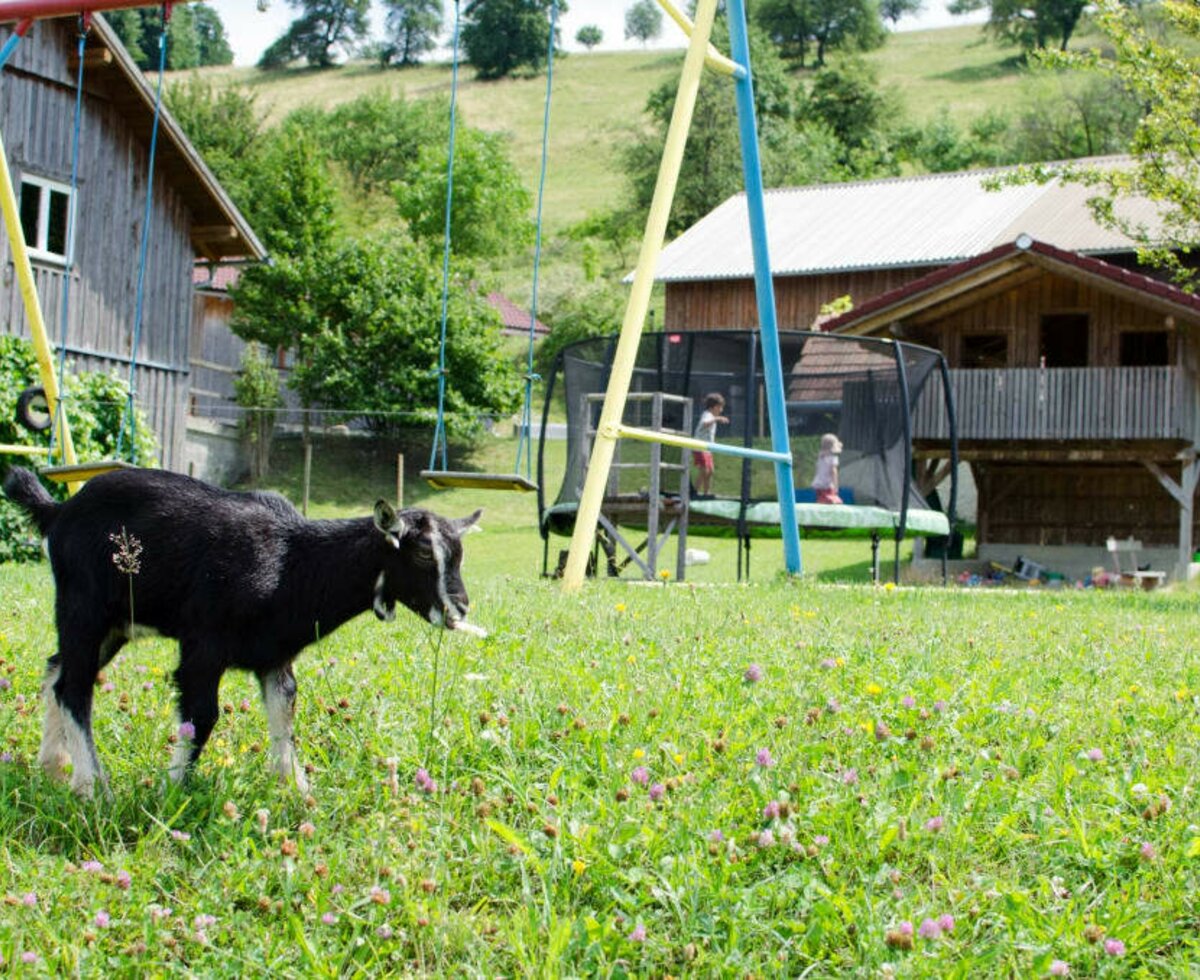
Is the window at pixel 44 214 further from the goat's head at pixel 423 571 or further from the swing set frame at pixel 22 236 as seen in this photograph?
the goat's head at pixel 423 571

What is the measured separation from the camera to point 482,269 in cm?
6900

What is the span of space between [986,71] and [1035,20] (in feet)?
16.4

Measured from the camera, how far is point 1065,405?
27.8m

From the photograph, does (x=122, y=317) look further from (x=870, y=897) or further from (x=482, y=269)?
(x=482, y=269)

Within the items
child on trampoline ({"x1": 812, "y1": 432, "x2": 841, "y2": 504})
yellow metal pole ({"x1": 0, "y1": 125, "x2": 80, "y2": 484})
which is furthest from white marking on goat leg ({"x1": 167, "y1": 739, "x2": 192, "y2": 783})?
child on trampoline ({"x1": 812, "y1": 432, "x2": 841, "y2": 504})

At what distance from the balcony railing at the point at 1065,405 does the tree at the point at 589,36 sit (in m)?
114

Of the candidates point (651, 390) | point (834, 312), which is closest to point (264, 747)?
point (651, 390)

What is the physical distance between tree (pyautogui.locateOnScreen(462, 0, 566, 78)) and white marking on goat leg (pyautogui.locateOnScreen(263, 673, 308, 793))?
61.1m

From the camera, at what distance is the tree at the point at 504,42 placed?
76.6 meters

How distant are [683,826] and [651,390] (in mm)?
12600

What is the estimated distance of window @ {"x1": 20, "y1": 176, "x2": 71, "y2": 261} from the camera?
22797 mm

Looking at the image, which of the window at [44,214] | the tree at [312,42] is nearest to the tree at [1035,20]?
the tree at [312,42]

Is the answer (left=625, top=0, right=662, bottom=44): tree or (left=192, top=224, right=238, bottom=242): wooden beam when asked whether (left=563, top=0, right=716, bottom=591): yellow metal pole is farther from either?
(left=625, top=0, right=662, bottom=44): tree

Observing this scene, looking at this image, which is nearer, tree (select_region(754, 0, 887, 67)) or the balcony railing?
the balcony railing
